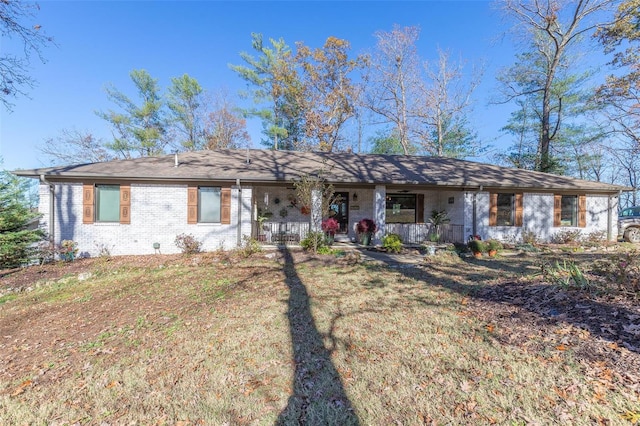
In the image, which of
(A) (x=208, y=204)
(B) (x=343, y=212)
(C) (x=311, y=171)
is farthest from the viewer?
(B) (x=343, y=212)

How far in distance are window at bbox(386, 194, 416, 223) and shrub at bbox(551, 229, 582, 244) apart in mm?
5668

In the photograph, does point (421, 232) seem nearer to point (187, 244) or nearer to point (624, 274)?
point (624, 274)

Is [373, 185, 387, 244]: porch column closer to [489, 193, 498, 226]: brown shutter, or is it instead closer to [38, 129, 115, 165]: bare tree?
[489, 193, 498, 226]: brown shutter

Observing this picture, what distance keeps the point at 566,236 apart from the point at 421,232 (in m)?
5.94

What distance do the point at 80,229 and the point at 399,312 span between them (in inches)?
418

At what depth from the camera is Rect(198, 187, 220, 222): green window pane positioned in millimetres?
10383

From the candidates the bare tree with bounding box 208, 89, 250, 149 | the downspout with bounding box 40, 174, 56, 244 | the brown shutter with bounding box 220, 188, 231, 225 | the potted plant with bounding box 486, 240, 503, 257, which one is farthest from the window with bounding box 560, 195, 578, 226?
the bare tree with bounding box 208, 89, 250, 149

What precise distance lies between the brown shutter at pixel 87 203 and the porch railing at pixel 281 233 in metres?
5.53

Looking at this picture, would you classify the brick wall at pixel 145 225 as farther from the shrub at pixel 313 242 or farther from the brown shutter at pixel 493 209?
the brown shutter at pixel 493 209

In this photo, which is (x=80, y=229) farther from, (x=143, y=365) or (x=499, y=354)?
(x=499, y=354)

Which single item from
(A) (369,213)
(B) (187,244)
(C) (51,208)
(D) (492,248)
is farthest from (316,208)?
(C) (51,208)

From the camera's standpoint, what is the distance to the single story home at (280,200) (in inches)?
384

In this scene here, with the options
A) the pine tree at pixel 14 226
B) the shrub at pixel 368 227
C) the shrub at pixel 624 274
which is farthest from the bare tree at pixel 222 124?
the shrub at pixel 624 274

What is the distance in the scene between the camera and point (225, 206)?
10414mm
